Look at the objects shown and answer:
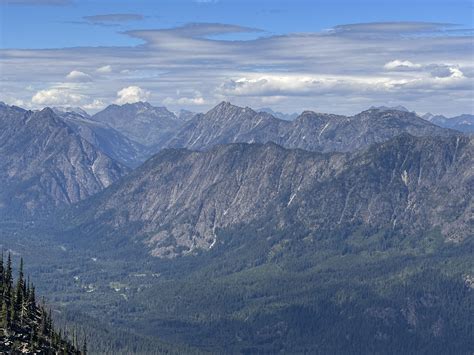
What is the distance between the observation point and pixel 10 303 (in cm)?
19988

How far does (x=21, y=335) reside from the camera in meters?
190

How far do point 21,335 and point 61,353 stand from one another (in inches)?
386

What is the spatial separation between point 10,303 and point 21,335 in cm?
1271

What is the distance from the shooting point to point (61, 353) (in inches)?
7584

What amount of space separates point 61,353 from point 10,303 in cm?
1815
